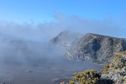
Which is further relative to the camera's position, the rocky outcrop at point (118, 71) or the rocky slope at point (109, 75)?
the rocky slope at point (109, 75)

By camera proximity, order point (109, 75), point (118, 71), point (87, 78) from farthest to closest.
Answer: point (109, 75) < point (118, 71) < point (87, 78)

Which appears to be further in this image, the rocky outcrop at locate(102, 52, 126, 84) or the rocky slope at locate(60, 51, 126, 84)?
the rocky slope at locate(60, 51, 126, 84)

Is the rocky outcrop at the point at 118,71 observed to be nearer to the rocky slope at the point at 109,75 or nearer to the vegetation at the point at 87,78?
Answer: the rocky slope at the point at 109,75

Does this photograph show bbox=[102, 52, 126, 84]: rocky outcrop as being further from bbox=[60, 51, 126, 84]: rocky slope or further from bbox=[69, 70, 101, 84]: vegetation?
bbox=[69, 70, 101, 84]: vegetation

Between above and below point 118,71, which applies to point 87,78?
below

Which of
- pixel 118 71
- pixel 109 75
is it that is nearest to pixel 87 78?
pixel 109 75

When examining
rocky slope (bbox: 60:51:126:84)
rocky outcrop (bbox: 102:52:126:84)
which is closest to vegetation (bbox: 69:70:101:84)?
rocky slope (bbox: 60:51:126:84)

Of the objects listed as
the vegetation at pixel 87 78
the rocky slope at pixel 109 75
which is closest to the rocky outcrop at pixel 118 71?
the rocky slope at pixel 109 75

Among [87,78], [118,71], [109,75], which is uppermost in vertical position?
[118,71]

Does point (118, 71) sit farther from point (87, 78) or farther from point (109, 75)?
point (87, 78)

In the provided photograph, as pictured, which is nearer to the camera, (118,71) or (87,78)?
(87,78)

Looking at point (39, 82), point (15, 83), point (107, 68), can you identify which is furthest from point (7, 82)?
point (107, 68)

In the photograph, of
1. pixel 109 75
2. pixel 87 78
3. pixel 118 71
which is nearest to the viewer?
pixel 87 78

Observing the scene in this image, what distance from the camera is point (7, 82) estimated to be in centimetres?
15050
